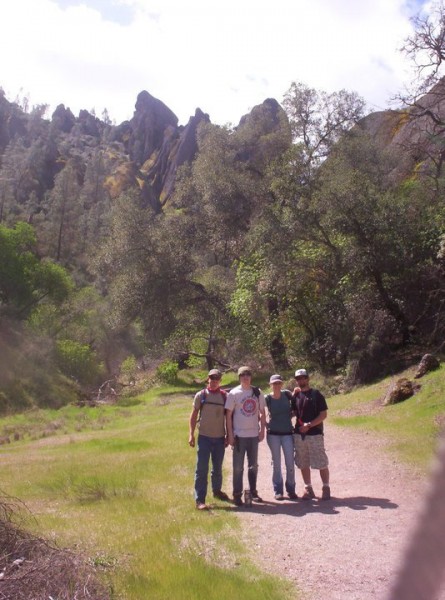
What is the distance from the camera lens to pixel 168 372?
1293 inches

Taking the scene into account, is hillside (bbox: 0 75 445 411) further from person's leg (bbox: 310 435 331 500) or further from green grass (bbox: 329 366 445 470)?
person's leg (bbox: 310 435 331 500)

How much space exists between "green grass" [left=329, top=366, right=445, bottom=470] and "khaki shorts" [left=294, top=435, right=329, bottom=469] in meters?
2.04

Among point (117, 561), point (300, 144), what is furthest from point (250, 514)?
point (300, 144)

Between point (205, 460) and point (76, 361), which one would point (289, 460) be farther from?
point (76, 361)

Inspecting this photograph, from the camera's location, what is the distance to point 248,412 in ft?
27.1

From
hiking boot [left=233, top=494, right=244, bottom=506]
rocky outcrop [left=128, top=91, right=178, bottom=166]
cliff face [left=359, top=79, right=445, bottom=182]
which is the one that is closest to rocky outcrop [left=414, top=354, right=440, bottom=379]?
cliff face [left=359, top=79, right=445, bottom=182]

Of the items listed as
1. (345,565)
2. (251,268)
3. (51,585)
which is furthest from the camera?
(251,268)

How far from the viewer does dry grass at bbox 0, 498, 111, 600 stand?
4602mm

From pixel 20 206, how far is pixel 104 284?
24117mm

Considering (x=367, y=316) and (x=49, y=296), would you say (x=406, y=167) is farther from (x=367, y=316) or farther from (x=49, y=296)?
(x=49, y=296)

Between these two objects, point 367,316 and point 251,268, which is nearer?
point 367,316

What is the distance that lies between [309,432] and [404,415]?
5.71 metres

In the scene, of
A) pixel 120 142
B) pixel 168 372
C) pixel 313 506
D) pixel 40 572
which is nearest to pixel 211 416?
pixel 313 506

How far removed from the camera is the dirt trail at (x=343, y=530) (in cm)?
521
